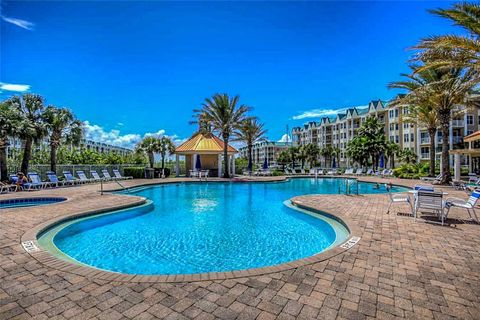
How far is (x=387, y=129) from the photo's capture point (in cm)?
5269

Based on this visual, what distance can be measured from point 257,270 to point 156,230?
4.82 metres

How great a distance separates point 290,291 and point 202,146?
25.8 m

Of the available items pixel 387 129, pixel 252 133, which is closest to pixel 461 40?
pixel 252 133

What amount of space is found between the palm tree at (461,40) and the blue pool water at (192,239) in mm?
6412

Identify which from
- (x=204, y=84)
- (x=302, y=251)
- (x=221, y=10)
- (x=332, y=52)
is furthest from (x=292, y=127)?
(x=302, y=251)

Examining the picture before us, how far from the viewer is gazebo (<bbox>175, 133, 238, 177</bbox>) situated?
27.4 meters

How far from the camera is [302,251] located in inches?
240

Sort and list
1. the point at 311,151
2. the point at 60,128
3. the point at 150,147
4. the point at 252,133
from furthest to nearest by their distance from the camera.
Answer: the point at 311,151 < the point at 252,133 < the point at 150,147 < the point at 60,128

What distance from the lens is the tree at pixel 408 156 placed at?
144ft

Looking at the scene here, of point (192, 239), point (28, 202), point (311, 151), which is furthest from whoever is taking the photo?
point (311, 151)

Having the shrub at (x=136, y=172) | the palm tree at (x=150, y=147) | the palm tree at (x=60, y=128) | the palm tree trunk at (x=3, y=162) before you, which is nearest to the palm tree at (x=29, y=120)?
the palm tree at (x=60, y=128)

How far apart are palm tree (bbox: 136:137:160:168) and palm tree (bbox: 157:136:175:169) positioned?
0.92 feet

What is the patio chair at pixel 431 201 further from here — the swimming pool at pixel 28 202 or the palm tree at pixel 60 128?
the palm tree at pixel 60 128

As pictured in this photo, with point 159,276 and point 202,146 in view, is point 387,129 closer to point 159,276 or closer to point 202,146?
point 202,146
